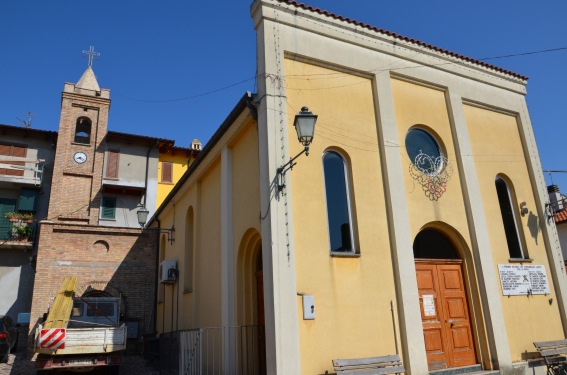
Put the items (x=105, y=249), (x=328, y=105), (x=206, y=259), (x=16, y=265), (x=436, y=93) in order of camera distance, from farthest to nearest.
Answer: (x=16, y=265) < (x=105, y=249) < (x=206, y=259) < (x=436, y=93) < (x=328, y=105)

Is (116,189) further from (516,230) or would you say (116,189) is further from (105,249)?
(516,230)

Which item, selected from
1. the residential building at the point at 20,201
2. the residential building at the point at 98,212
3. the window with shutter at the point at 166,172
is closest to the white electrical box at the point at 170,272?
the residential building at the point at 98,212

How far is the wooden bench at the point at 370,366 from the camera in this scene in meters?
7.29

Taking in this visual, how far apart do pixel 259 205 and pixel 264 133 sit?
4.60 ft

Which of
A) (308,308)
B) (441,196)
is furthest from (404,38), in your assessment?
(308,308)

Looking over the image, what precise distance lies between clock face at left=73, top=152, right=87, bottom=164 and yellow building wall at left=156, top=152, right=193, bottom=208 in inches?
176

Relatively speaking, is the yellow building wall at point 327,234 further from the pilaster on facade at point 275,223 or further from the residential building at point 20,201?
the residential building at point 20,201

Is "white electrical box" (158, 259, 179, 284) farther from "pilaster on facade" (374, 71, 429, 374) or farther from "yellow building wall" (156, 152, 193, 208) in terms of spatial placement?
"yellow building wall" (156, 152, 193, 208)

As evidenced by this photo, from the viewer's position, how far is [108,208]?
24.7m

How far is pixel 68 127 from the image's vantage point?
24.2 meters

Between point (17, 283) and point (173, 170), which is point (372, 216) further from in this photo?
point (17, 283)

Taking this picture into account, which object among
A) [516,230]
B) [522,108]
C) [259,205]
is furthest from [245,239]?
[522,108]

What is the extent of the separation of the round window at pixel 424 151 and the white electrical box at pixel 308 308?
419 cm

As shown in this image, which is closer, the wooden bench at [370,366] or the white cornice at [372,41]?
→ the wooden bench at [370,366]
